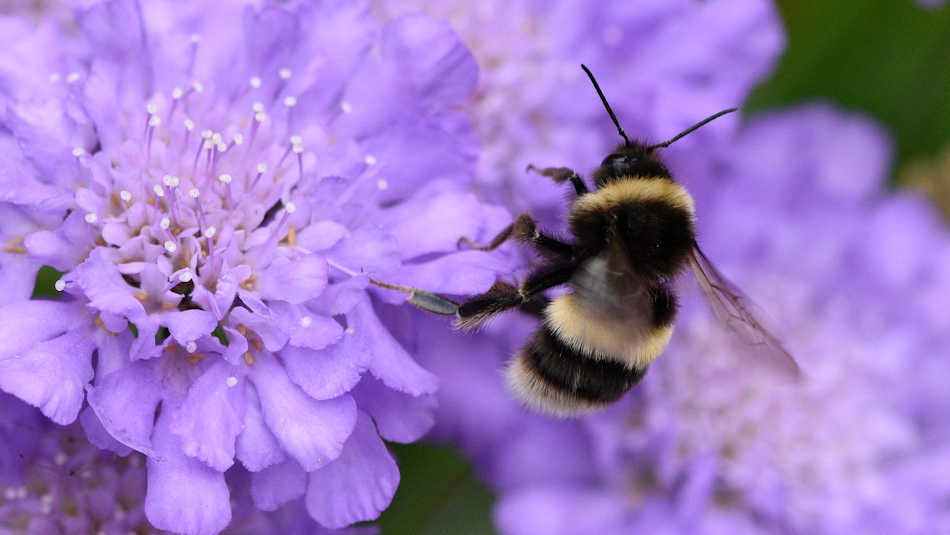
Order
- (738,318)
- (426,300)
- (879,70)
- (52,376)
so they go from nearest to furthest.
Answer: (52,376), (426,300), (738,318), (879,70)

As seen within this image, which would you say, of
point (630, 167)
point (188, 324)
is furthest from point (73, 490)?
point (630, 167)

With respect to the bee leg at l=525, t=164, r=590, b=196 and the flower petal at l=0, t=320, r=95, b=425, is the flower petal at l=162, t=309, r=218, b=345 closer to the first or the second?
the flower petal at l=0, t=320, r=95, b=425

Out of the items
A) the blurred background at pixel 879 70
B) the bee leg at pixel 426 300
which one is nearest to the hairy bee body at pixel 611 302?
the bee leg at pixel 426 300

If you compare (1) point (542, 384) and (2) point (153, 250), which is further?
(1) point (542, 384)

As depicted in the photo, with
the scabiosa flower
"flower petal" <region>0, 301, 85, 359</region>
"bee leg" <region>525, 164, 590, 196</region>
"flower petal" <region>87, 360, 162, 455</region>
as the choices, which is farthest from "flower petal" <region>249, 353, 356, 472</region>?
"bee leg" <region>525, 164, 590, 196</region>

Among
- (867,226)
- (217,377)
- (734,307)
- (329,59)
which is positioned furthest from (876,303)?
(217,377)

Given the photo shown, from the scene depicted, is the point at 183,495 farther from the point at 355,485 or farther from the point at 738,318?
the point at 738,318

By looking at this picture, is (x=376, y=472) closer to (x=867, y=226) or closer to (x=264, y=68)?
(x=264, y=68)

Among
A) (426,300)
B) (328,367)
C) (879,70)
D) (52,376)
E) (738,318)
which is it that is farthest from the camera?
(879,70)
